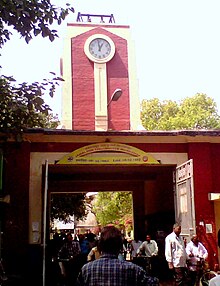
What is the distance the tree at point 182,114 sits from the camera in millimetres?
38438

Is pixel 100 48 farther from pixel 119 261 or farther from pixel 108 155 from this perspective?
pixel 119 261

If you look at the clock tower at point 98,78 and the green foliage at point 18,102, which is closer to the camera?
the green foliage at point 18,102

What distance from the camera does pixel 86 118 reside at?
22.0 metres

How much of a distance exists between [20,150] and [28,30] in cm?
501

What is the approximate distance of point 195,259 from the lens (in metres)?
10.6

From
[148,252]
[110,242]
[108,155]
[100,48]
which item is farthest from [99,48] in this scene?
[110,242]

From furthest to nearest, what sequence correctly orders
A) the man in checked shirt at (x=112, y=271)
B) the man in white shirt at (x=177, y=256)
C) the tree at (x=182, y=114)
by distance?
the tree at (x=182, y=114)
the man in white shirt at (x=177, y=256)
the man in checked shirt at (x=112, y=271)

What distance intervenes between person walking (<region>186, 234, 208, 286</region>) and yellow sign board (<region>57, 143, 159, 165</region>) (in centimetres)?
300

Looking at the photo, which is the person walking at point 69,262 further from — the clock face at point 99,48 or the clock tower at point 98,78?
the clock face at point 99,48

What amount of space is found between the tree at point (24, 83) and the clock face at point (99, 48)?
1366 cm

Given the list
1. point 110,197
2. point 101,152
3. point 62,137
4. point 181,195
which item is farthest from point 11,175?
point 110,197

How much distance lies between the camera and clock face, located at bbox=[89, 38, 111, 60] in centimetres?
2303

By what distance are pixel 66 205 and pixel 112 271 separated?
25268 mm

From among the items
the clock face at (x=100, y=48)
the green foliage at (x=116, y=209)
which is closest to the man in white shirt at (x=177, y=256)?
the clock face at (x=100, y=48)
